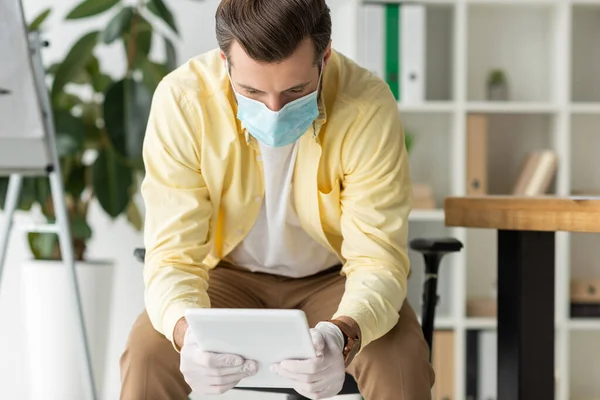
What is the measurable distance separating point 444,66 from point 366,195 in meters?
1.78

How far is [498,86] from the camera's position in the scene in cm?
310

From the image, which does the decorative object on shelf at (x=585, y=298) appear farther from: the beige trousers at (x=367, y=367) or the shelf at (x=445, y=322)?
the beige trousers at (x=367, y=367)

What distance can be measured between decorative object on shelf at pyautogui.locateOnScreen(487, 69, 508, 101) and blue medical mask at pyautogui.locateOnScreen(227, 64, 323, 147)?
1.79m

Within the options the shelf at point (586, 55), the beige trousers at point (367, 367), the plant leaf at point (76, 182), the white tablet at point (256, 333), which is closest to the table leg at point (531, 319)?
the beige trousers at point (367, 367)

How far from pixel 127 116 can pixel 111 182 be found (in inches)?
8.3

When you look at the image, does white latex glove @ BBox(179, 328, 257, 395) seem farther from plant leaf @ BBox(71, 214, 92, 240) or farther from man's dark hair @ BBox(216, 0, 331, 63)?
plant leaf @ BBox(71, 214, 92, 240)

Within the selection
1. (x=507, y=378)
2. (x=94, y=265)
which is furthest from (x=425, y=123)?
(x=507, y=378)

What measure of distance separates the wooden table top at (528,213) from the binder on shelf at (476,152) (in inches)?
55.6

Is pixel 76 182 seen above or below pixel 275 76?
below

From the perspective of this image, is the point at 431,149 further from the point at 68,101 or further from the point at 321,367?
the point at 321,367

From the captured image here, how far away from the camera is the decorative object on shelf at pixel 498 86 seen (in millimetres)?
3096

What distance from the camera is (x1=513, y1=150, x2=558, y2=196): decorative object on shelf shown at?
2963 mm

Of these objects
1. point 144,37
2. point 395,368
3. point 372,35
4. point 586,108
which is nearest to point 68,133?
point 144,37

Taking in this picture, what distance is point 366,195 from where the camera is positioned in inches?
58.3
